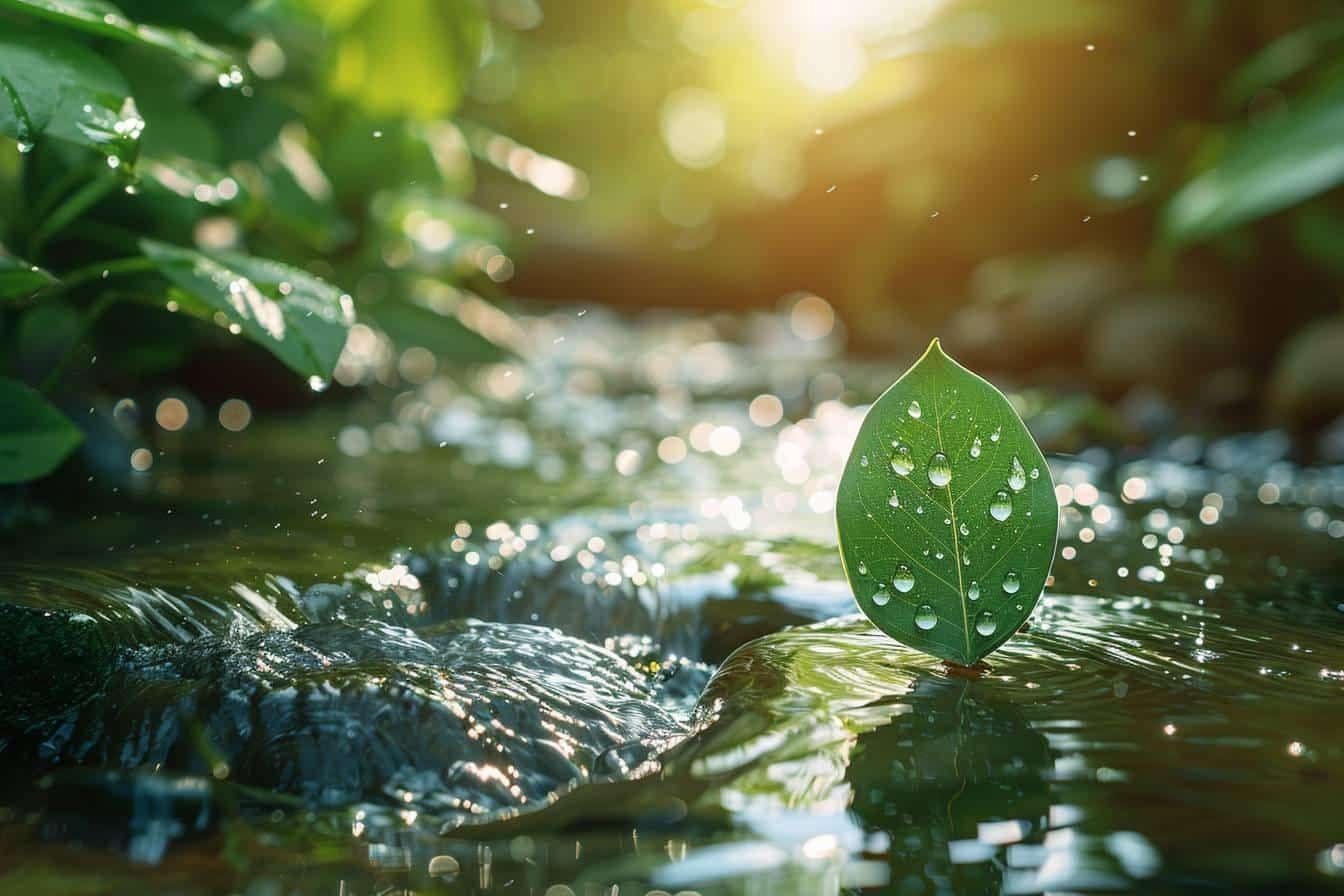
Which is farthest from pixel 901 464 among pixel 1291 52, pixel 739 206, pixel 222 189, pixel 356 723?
pixel 739 206

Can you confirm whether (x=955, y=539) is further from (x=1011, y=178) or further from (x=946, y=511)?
(x=1011, y=178)

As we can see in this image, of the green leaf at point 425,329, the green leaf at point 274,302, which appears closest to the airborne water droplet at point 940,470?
the green leaf at point 274,302

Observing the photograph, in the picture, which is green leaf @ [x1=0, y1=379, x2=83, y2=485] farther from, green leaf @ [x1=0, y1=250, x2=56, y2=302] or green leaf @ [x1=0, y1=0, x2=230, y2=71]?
green leaf @ [x1=0, y1=0, x2=230, y2=71]

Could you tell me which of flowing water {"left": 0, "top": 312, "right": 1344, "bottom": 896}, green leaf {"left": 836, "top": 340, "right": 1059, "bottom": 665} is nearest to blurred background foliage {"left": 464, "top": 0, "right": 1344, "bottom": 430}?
flowing water {"left": 0, "top": 312, "right": 1344, "bottom": 896}

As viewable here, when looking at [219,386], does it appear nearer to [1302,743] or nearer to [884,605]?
[884,605]

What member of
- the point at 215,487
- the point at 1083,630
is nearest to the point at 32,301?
the point at 215,487
